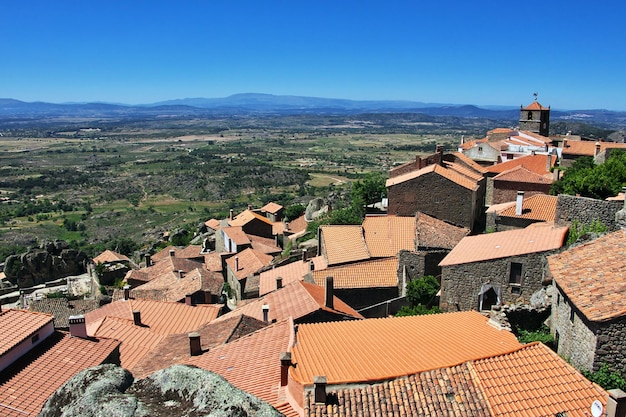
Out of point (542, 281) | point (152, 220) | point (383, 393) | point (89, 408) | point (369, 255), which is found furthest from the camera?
point (152, 220)

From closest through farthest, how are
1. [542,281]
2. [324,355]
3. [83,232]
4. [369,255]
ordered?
[324,355], [542,281], [369,255], [83,232]

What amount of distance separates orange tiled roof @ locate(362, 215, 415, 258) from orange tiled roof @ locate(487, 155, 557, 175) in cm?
1519

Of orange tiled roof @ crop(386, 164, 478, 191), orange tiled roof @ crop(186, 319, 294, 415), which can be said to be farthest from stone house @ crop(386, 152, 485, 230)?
orange tiled roof @ crop(186, 319, 294, 415)

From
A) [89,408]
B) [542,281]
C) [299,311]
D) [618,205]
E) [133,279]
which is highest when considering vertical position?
[89,408]

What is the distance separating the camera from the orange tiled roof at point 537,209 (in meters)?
25.9

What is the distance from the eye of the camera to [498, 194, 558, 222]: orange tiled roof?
25.9 meters

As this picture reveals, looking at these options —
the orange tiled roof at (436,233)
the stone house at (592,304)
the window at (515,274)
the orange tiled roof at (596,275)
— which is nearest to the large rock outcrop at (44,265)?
the orange tiled roof at (436,233)

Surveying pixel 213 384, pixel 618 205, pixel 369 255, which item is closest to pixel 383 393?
pixel 213 384

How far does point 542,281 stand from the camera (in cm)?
1823

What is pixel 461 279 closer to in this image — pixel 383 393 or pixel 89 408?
pixel 383 393

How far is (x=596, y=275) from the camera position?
13266mm

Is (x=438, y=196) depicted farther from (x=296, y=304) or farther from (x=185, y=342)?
(x=185, y=342)

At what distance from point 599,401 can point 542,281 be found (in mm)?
8187

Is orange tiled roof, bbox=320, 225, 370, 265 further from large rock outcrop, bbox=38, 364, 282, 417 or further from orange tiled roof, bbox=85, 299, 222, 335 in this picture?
large rock outcrop, bbox=38, 364, 282, 417
